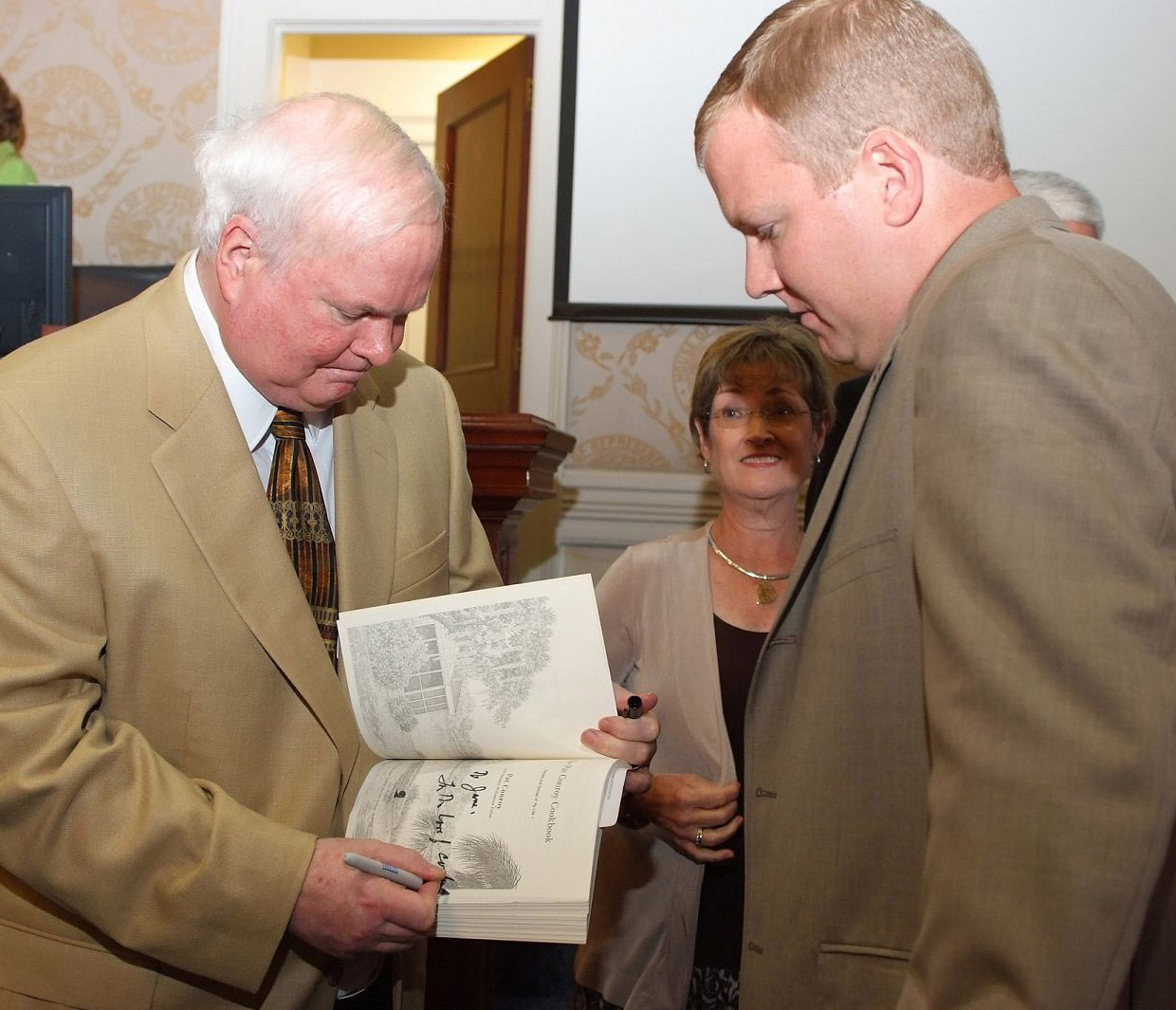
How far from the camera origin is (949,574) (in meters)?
0.82

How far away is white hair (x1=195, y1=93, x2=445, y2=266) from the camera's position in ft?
4.55

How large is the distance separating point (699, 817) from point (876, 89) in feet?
3.92

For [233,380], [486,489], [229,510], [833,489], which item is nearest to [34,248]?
[486,489]

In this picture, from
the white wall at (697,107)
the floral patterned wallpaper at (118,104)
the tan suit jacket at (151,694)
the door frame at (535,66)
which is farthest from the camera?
the floral patterned wallpaper at (118,104)

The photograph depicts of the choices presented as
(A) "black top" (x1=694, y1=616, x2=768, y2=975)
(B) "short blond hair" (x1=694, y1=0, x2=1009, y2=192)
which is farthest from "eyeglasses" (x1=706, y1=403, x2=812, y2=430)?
(B) "short blond hair" (x1=694, y1=0, x2=1009, y2=192)

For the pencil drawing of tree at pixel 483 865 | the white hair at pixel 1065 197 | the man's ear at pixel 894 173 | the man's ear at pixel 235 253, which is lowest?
the pencil drawing of tree at pixel 483 865

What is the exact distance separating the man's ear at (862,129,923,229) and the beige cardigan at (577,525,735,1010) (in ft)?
3.72

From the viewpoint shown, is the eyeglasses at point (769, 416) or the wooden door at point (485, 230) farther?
the wooden door at point (485, 230)

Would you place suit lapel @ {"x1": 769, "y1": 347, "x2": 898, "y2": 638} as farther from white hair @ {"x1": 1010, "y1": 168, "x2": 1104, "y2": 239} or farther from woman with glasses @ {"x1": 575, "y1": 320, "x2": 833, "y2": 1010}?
white hair @ {"x1": 1010, "y1": 168, "x2": 1104, "y2": 239}

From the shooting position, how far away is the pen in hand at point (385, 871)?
1238 mm

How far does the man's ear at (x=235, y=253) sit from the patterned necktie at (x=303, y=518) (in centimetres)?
18

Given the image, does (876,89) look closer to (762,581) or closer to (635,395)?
(762,581)

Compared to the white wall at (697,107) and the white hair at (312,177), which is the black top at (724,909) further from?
the white wall at (697,107)

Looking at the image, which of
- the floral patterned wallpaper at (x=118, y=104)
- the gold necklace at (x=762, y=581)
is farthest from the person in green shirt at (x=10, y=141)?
the gold necklace at (x=762, y=581)
